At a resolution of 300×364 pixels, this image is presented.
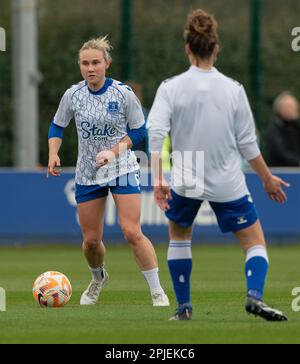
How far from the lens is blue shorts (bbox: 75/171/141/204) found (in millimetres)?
11492

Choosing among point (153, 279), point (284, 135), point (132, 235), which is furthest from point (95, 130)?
point (284, 135)

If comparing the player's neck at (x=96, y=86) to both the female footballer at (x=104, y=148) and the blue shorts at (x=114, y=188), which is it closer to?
the female footballer at (x=104, y=148)

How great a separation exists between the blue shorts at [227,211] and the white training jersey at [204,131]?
48mm

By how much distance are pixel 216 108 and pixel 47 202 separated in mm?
10954

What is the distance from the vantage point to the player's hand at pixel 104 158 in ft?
36.2

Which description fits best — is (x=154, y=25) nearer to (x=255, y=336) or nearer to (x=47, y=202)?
(x=47, y=202)

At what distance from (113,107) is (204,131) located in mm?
1942

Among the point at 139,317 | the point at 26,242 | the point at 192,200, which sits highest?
the point at 192,200

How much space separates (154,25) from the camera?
85.0ft

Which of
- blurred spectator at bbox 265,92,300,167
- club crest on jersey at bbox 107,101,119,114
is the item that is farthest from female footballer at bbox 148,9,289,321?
blurred spectator at bbox 265,92,300,167

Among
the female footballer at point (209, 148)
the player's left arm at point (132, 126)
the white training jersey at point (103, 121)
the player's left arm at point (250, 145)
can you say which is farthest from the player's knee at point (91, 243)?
the player's left arm at point (250, 145)

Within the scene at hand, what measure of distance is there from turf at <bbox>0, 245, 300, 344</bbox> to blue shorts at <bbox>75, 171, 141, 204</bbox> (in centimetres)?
99
